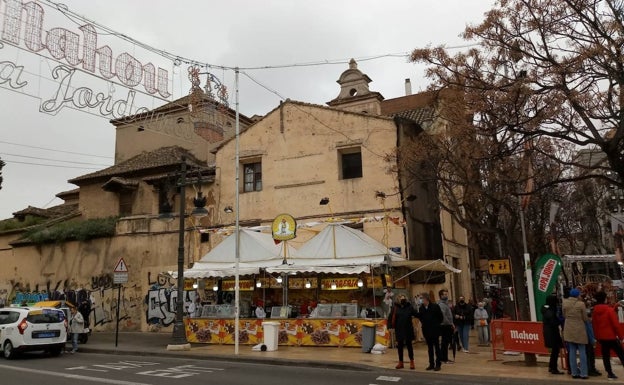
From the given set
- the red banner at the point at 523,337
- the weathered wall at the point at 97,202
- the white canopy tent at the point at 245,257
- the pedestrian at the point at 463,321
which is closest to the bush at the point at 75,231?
the weathered wall at the point at 97,202

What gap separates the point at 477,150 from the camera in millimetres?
16969

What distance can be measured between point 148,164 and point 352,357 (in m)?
17.9

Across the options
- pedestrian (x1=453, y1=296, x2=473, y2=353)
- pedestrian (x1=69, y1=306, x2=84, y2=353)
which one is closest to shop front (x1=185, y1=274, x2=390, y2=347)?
pedestrian (x1=453, y1=296, x2=473, y2=353)

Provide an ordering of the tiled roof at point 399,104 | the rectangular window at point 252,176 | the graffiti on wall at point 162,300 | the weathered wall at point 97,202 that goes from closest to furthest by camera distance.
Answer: the graffiti on wall at point 162,300 → the rectangular window at point 252,176 → the weathered wall at point 97,202 → the tiled roof at point 399,104

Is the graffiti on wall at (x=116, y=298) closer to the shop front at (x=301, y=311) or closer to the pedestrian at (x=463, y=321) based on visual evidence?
the shop front at (x=301, y=311)

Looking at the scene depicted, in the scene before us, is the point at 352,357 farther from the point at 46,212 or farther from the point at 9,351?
the point at 46,212

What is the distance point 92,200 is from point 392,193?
17.8 m

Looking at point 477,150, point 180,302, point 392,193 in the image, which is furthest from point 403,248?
point 180,302

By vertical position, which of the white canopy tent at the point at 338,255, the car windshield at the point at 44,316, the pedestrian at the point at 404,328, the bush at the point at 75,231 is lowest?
the pedestrian at the point at 404,328

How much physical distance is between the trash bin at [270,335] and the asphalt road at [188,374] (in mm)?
2139

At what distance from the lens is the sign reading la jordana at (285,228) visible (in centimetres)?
1845

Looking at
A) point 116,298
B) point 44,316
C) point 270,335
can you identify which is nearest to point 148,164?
point 116,298

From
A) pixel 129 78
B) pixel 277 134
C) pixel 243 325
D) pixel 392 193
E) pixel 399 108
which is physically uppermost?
pixel 399 108

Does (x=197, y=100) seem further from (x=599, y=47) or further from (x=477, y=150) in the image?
(x=599, y=47)
